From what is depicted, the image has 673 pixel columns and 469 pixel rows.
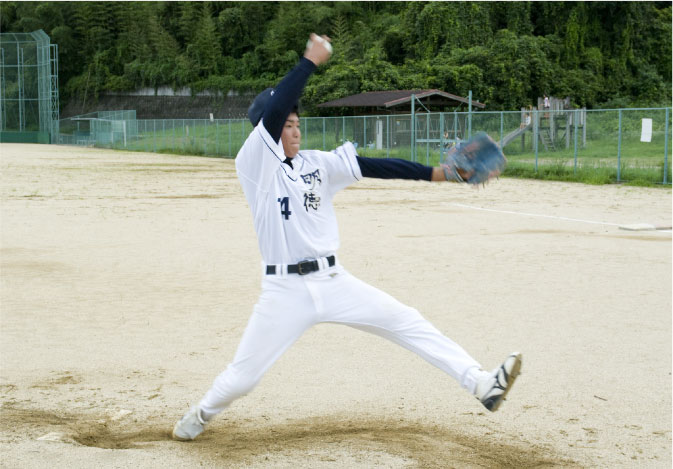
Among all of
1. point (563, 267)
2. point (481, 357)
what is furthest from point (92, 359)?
point (563, 267)

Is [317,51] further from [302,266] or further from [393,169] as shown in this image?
[302,266]

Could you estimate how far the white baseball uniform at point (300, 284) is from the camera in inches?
171

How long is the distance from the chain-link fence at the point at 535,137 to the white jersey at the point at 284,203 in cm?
1975

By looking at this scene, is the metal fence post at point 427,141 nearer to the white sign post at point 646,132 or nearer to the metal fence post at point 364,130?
the metal fence post at point 364,130

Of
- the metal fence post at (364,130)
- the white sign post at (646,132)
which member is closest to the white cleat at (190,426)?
the white sign post at (646,132)

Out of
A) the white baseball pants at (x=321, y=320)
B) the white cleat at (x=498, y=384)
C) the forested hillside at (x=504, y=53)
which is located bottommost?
the white cleat at (x=498, y=384)

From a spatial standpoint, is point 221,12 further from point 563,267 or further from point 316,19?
point 563,267

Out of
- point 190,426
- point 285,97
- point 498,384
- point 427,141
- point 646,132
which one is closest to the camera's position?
point 285,97

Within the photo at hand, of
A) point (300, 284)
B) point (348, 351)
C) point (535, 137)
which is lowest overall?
point (348, 351)

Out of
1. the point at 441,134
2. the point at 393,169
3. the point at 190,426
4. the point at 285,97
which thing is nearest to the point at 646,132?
the point at 441,134

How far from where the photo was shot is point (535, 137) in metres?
31.5

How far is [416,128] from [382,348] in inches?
1150

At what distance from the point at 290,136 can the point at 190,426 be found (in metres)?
1.81

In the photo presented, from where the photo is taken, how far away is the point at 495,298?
9211mm
